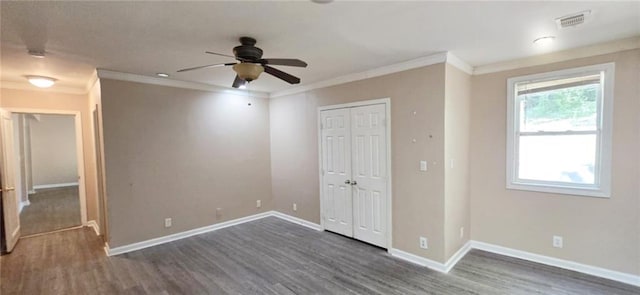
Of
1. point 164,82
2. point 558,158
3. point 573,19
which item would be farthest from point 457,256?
point 164,82

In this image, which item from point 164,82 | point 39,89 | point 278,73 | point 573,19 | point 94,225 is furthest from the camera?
point 94,225

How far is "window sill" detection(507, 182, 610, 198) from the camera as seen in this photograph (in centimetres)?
303

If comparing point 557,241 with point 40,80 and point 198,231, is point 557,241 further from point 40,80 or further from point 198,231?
point 40,80

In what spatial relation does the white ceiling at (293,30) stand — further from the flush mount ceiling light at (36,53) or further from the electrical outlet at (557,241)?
the electrical outlet at (557,241)

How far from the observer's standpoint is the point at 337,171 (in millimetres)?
4492

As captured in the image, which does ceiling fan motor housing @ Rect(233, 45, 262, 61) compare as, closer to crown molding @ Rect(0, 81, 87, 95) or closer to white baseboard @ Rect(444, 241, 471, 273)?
white baseboard @ Rect(444, 241, 471, 273)

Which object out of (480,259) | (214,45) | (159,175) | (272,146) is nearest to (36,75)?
(159,175)

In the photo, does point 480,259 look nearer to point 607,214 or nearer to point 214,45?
point 607,214

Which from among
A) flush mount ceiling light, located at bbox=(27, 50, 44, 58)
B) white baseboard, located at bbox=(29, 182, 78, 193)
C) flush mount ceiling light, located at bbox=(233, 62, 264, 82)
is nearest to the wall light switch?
flush mount ceiling light, located at bbox=(233, 62, 264, 82)

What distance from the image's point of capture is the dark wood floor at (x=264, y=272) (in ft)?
9.58

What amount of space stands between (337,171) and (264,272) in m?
1.86

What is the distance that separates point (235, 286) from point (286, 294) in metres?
0.59

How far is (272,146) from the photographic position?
18.5 ft

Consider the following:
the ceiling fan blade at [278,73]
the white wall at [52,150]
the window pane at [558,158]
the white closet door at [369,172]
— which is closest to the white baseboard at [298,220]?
the white closet door at [369,172]
